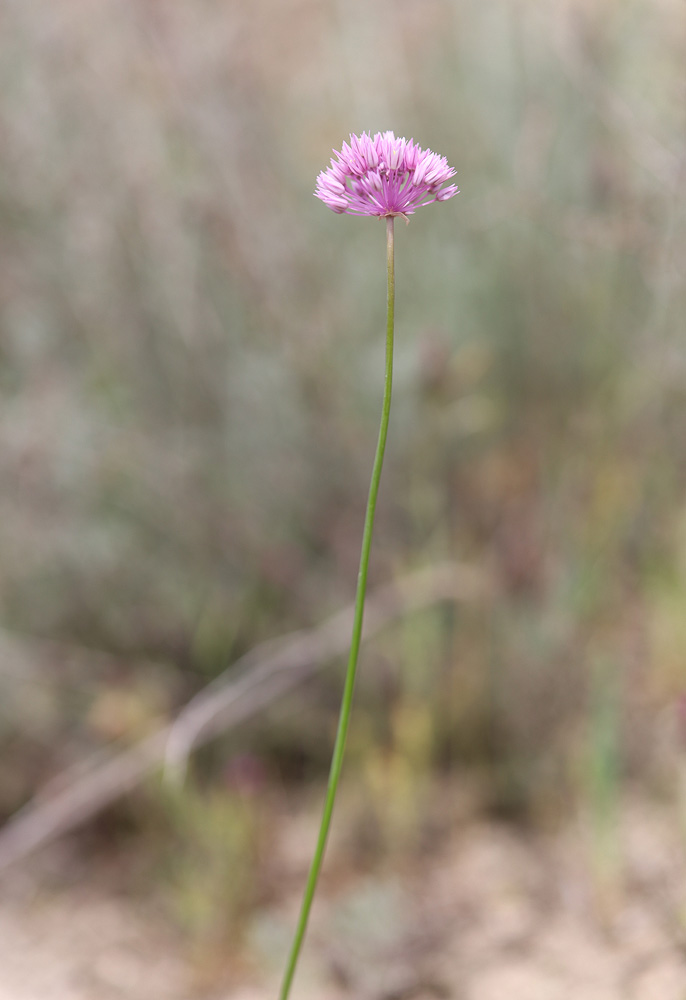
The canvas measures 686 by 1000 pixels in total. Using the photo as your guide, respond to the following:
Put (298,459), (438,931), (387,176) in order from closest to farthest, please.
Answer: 1. (387,176)
2. (438,931)
3. (298,459)

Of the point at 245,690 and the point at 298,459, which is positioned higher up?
the point at 298,459

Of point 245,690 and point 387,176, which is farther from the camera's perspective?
point 245,690

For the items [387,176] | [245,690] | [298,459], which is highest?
[298,459]

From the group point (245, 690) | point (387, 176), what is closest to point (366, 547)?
point (387, 176)

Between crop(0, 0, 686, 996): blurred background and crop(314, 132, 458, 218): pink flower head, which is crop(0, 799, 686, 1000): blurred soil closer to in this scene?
crop(0, 0, 686, 996): blurred background

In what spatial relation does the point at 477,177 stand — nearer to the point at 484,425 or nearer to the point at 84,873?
the point at 484,425

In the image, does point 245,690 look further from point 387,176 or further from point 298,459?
point 387,176

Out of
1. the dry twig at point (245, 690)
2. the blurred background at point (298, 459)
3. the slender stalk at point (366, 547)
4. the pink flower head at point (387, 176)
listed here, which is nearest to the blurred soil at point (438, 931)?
the blurred background at point (298, 459)
